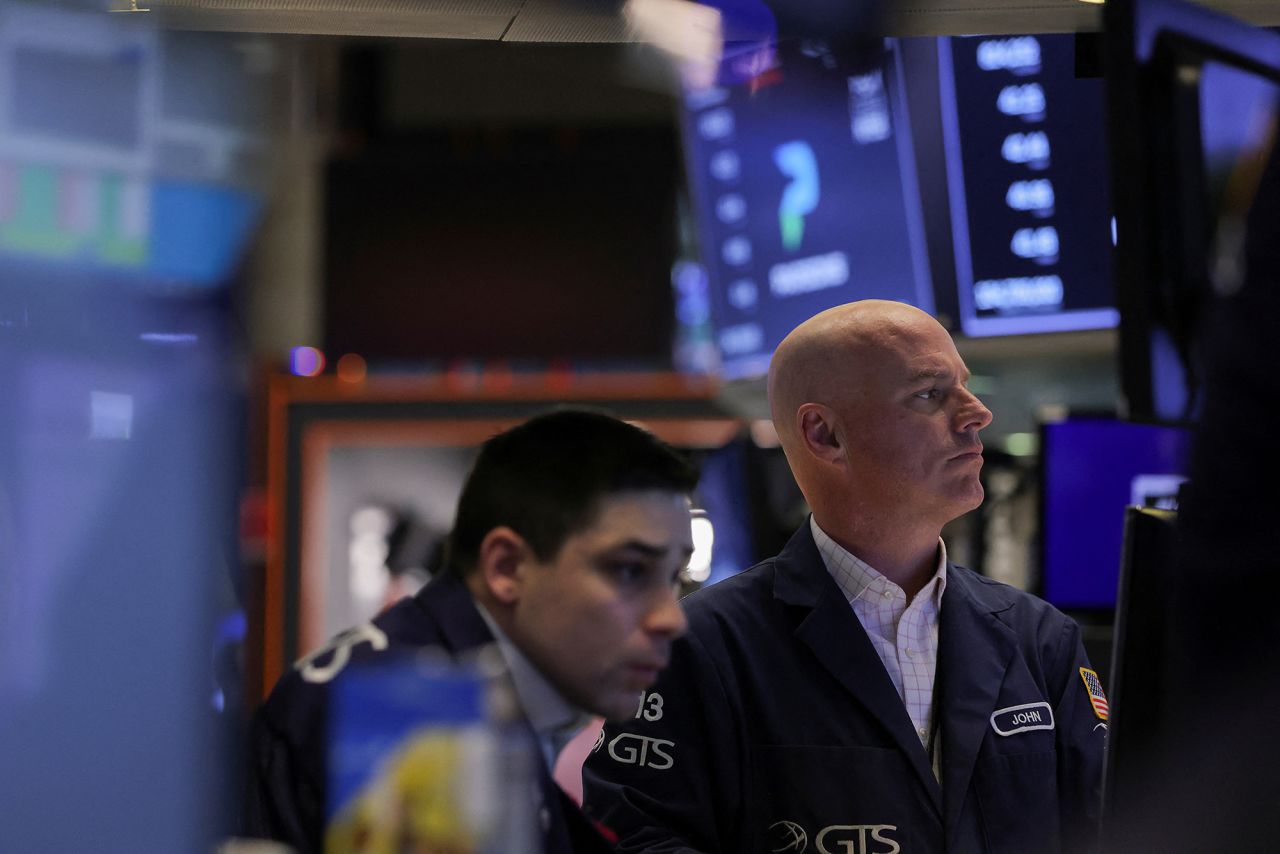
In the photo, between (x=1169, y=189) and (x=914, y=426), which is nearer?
(x=1169, y=189)

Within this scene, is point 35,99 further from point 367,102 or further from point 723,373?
point 367,102

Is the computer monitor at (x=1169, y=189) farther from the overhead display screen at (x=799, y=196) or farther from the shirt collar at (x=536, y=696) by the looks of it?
the overhead display screen at (x=799, y=196)

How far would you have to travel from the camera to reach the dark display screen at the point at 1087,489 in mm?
3270

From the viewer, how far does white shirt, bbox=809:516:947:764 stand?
192 cm

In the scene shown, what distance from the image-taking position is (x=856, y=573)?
2018 mm

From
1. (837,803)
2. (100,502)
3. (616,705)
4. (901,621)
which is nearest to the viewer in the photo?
(100,502)

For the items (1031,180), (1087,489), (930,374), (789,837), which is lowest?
(789,837)

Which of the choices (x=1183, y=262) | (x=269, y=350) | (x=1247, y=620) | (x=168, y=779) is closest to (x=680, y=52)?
(x=1183, y=262)

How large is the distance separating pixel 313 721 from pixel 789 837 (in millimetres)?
913

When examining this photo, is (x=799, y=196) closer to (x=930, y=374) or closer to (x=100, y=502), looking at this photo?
(x=930, y=374)

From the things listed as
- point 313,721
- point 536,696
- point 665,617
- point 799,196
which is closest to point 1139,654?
point 665,617

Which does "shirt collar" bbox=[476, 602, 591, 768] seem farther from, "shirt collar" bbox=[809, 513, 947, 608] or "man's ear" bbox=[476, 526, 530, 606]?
"shirt collar" bbox=[809, 513, 947, 608]

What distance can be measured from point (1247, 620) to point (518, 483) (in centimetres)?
60

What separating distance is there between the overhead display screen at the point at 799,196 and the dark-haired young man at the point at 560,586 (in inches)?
82.6
